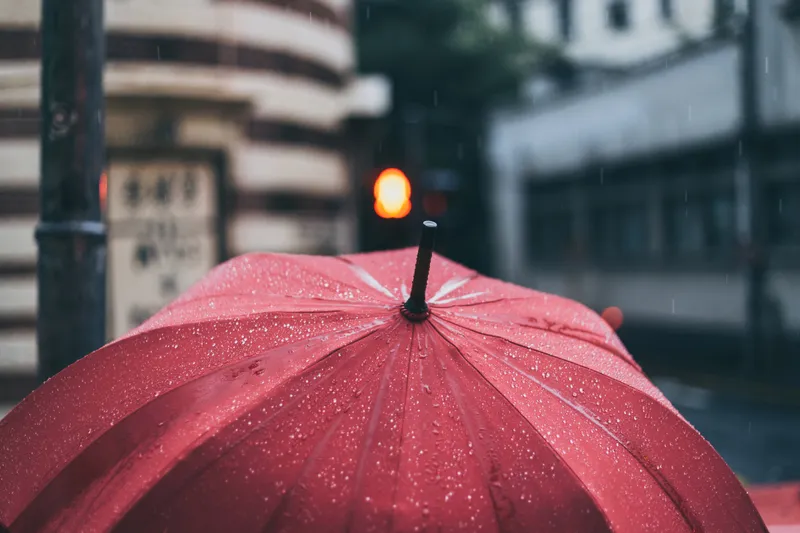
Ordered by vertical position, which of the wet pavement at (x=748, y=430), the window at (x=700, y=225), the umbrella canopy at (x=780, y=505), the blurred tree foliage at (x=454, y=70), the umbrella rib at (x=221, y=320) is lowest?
the wet pavement at (x=748, y=430)

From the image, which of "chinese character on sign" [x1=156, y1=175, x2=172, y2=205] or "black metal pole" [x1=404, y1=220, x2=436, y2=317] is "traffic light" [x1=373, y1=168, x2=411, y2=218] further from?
"black metal pole" [x1=404, y1=220, x2=436, y2=317]

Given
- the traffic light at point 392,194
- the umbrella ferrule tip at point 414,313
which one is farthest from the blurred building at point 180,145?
the umbrella ferrule tip at point 414,313

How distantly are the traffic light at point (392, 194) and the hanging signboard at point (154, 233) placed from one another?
1546 mm

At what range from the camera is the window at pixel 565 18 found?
126ft

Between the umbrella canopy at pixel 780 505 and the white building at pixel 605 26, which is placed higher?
the white building at pixel 605 26

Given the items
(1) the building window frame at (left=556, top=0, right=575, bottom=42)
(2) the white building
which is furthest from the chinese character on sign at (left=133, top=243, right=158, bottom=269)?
(1) the building window frame at (left=556, top=0, right=575, bottom=42)

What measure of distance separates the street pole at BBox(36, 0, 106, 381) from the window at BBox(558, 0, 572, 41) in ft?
123

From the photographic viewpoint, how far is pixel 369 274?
2.43 metres

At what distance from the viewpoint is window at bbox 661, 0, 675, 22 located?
34.0 meters

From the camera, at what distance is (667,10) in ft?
112

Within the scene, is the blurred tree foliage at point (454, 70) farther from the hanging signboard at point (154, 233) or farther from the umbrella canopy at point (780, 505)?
the umbrella canopy at point (780, 505)

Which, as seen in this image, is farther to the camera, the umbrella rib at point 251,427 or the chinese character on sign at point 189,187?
the chinese character on sign at point 189,187

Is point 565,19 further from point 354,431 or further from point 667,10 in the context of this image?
point 354,431

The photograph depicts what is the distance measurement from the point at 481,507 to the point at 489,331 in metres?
0.54
